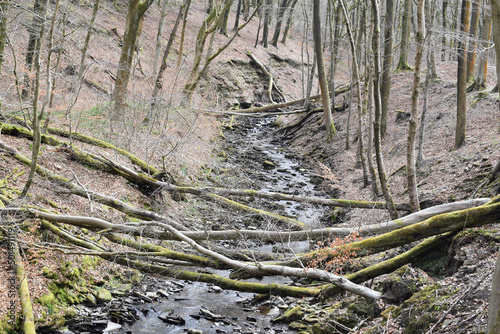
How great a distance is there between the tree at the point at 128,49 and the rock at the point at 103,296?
7.39m

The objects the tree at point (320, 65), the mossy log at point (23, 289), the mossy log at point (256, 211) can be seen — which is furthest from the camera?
the tree at point (320, 65)

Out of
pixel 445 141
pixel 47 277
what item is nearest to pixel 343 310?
pixel 47 277

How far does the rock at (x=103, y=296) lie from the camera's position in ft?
21.4

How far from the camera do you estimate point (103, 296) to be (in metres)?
6.57

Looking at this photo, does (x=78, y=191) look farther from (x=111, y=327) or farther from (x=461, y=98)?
(x=461, y=98)

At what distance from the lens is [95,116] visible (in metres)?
12.8

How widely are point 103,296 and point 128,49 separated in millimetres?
9154

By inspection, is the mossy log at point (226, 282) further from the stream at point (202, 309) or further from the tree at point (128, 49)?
the tree at point (128, 49)

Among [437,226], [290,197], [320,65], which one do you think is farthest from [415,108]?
[320,65]

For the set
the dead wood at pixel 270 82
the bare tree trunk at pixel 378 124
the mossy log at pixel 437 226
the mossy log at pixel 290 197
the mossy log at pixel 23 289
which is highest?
the dead wood at pixel 270 82

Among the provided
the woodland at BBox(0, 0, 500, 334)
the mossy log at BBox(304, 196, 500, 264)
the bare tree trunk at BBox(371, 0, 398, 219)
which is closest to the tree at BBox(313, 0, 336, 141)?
the woodland at BBox(0, 0, 500, 334)

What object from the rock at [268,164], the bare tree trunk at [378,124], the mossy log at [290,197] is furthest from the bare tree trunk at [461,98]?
the rock at [268,164]

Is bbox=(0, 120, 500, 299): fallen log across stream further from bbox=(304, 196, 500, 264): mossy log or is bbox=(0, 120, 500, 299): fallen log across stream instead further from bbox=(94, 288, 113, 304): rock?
bbox=(94, 288, 113, 304): rock

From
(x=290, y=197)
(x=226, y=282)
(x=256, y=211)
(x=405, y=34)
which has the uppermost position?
(x=405, y=34)
